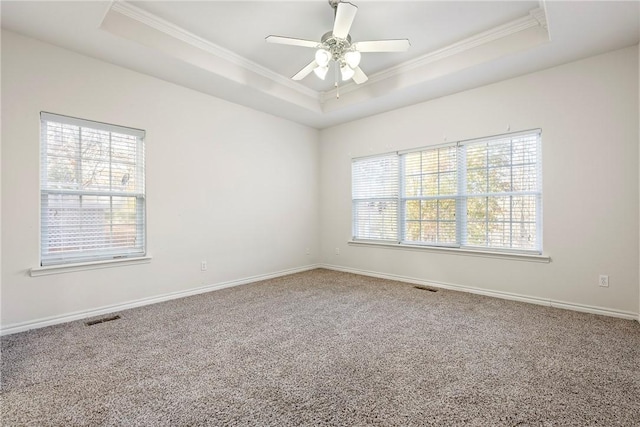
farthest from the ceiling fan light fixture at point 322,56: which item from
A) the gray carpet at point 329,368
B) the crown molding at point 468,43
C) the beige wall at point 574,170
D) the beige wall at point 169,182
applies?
the gray carpet at point 329,368

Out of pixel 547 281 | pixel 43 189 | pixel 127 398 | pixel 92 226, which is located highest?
pixel 43 189

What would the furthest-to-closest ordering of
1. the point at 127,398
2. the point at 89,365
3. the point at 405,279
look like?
the point at 405,279 → the point at 89,365 → the point at 127,398

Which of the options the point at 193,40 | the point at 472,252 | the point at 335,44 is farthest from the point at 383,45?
the point at 472,252

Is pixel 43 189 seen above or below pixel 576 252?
above

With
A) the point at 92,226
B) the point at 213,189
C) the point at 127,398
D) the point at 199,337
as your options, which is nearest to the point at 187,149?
the point at 213,189

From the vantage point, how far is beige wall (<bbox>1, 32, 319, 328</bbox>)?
268 cm

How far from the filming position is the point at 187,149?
3.81 metres

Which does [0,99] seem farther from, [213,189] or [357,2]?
[357,2]

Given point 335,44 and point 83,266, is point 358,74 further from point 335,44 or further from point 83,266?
point 83,266

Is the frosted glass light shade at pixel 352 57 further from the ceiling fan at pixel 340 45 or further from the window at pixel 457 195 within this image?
the window at pixel 457 195

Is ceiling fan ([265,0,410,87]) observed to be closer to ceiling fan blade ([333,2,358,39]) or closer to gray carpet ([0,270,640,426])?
ceiling fan blade ([333,2,358,39])

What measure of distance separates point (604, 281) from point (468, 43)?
2.83m

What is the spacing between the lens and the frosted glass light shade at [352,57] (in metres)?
2.77

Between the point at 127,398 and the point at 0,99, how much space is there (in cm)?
277
